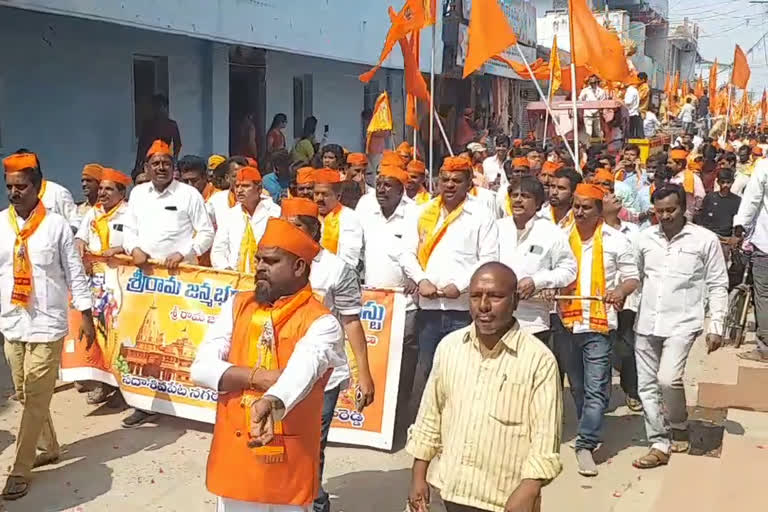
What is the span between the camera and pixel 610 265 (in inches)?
248

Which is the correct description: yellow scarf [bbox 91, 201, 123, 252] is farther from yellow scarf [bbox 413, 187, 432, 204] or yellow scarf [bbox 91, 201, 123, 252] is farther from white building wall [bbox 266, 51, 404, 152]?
white building wall [bbox 266, 51, 404, 152]

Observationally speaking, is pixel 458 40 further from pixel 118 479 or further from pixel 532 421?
pixel 532 421

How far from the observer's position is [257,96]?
1600cm

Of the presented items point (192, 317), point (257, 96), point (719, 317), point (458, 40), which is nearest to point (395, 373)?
point (192, 317)

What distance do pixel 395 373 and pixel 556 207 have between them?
177 centimetres

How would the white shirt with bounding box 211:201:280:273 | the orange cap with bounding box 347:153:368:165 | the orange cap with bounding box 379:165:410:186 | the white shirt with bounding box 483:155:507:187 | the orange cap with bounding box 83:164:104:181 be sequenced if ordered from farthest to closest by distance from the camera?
the white shirt with bounding box 483:155:507:187 < the orange cap with bounding box 347:153:368:165 < the orange cap with bounding box 83:164:104:181 < the white shirt with bounding box 211:201:280:273 < the orange cap with bounding box 379:165:410:186

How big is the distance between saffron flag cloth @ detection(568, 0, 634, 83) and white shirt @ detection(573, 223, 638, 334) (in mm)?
4128

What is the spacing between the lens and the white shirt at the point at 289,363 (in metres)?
3.41

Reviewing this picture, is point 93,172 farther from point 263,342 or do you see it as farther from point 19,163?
point 263,342

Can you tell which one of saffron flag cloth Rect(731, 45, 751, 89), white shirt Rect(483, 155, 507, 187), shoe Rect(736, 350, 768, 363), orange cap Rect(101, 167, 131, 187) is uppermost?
saffron flag cloth Rect(731, 45, 751, 89)

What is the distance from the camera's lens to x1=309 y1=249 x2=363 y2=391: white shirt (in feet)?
15.5

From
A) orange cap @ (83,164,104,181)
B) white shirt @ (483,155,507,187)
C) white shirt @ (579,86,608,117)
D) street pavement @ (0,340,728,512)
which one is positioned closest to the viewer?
street pavement @ (0,340,728,512)

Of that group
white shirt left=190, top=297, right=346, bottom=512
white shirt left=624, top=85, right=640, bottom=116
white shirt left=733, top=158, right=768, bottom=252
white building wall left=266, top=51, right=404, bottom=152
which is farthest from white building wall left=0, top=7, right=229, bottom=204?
white shirt left=624, top=85, right=640, bottom=116

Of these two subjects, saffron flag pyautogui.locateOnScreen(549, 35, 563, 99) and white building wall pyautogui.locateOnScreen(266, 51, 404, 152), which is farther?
white building wall pyautogui.locateOnScreen(266, 51, 404, 152)
